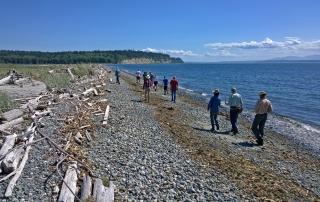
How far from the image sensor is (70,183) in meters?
5.37

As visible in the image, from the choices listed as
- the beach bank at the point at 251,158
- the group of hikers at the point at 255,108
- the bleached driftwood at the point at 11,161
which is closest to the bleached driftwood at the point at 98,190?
the bleached driftwood at the point at 11,161

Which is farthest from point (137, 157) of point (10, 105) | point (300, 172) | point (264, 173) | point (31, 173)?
point (10, 105)

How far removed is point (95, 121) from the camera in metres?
10.9

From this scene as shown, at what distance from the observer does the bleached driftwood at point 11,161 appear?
5.55m

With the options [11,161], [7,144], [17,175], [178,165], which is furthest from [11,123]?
[178,165]

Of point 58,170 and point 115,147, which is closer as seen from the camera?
point 58,170

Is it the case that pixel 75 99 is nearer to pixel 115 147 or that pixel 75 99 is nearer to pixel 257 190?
pixel 115 147

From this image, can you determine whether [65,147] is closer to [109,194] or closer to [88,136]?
[88,136]

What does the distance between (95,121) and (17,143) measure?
395cm

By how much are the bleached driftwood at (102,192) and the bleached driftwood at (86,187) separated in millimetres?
123

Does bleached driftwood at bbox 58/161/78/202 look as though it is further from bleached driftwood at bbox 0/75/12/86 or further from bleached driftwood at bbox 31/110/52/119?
bleached driftwood at bbox 0/75/12/86

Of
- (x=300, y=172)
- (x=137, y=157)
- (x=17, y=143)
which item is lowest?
(x=300, y=172)

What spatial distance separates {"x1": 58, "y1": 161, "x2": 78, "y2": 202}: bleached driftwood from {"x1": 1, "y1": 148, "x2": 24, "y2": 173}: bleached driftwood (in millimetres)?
1222

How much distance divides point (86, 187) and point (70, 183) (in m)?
0.38
